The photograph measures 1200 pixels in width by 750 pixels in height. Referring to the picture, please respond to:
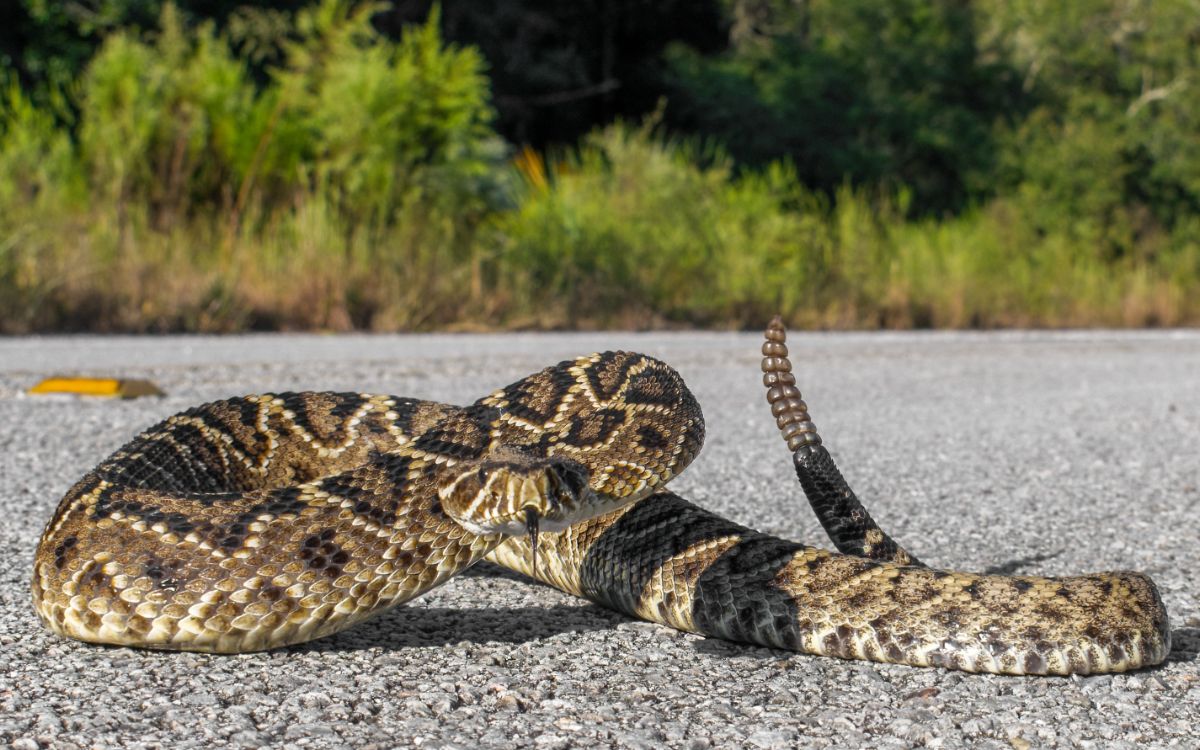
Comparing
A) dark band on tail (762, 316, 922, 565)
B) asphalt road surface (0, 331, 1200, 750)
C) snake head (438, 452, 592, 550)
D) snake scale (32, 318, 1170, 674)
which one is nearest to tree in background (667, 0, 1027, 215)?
asphalt road surface (0, 331, 1200, 750)

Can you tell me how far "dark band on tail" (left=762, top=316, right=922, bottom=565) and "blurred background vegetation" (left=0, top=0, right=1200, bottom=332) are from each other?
10.5 metres

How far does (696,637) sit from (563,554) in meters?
0.58

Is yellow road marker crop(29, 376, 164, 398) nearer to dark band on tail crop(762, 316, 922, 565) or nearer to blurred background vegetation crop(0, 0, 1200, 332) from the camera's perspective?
blurred background vegetation crop(0, 0, 1200, 332)

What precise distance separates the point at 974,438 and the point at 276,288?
8893 mm

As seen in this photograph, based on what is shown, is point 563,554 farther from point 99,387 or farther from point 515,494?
point 99,387

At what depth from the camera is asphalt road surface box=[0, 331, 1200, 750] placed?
2918 mm

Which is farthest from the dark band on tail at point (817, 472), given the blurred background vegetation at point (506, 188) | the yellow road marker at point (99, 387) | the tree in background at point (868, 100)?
the tree in background at point (868, 100)

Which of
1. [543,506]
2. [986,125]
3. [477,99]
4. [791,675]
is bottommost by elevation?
[791,675]

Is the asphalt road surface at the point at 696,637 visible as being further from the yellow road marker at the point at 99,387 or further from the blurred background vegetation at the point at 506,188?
the blurred background vegetation at the point at 506,188

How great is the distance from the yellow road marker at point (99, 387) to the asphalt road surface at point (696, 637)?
0.13 metres

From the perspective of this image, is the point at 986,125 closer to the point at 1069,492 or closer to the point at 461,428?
the point at 1069,492

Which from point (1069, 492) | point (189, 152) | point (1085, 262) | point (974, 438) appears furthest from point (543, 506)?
point (1085, 262)

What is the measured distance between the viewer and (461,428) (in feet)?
12.1

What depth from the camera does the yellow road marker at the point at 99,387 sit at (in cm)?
816
